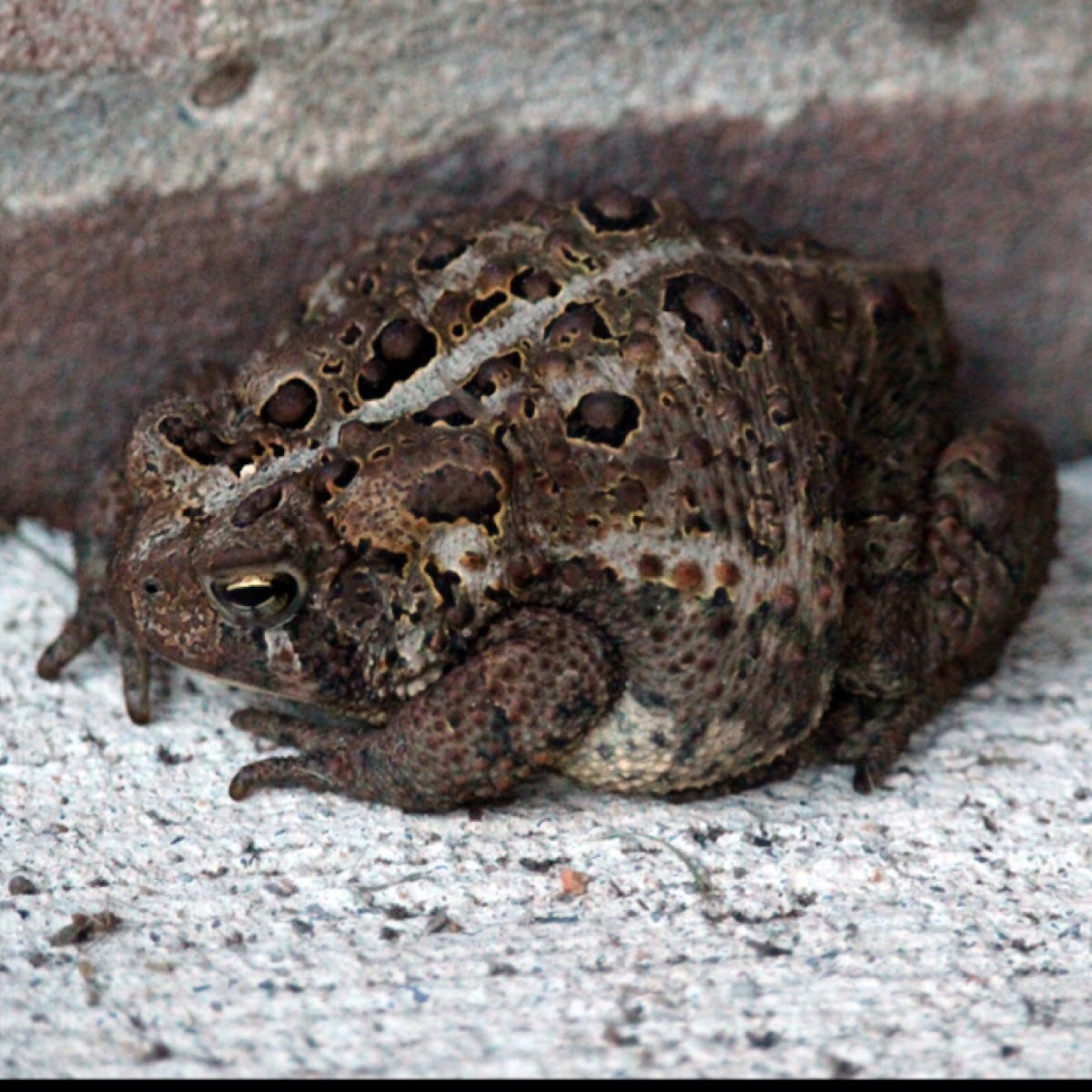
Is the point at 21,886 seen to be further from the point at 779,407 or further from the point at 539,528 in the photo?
the point at 779,407

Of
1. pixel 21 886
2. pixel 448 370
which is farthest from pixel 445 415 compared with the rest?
pixel 21 886

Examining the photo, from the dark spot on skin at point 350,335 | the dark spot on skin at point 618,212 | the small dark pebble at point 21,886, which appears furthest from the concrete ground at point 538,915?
the dark spot on skin at point 618,212

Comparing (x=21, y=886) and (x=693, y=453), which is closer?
(x=21, y=886)

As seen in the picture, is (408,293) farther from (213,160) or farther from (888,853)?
(888,853)

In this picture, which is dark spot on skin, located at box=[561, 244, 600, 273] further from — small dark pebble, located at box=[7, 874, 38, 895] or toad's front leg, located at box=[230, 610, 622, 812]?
small dark pebble, located at box=[7, 874, 38, 895]

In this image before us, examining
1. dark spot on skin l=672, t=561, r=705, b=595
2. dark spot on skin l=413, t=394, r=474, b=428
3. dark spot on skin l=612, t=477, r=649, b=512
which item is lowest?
dark spot on skin l=672, t=561, r=705, b=595

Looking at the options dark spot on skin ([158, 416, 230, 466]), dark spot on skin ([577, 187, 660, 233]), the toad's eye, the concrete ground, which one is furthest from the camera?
dark spot on skin ([577, 187, 660, 233])

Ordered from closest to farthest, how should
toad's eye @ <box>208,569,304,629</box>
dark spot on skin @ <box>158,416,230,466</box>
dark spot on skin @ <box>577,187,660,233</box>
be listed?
1. toad's eye @ <box>208,569,304,629</box>
2. dark spot on skin @ <box>158,416,230,466</box>
3. dark spot on skin @ <box>577,187,660,233</box>

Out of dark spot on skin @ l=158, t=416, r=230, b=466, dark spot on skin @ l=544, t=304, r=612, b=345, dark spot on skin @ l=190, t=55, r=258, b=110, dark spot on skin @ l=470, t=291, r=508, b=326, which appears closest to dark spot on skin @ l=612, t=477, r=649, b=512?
dark spot on skin @ l=544, t=304, r=612, b=345
